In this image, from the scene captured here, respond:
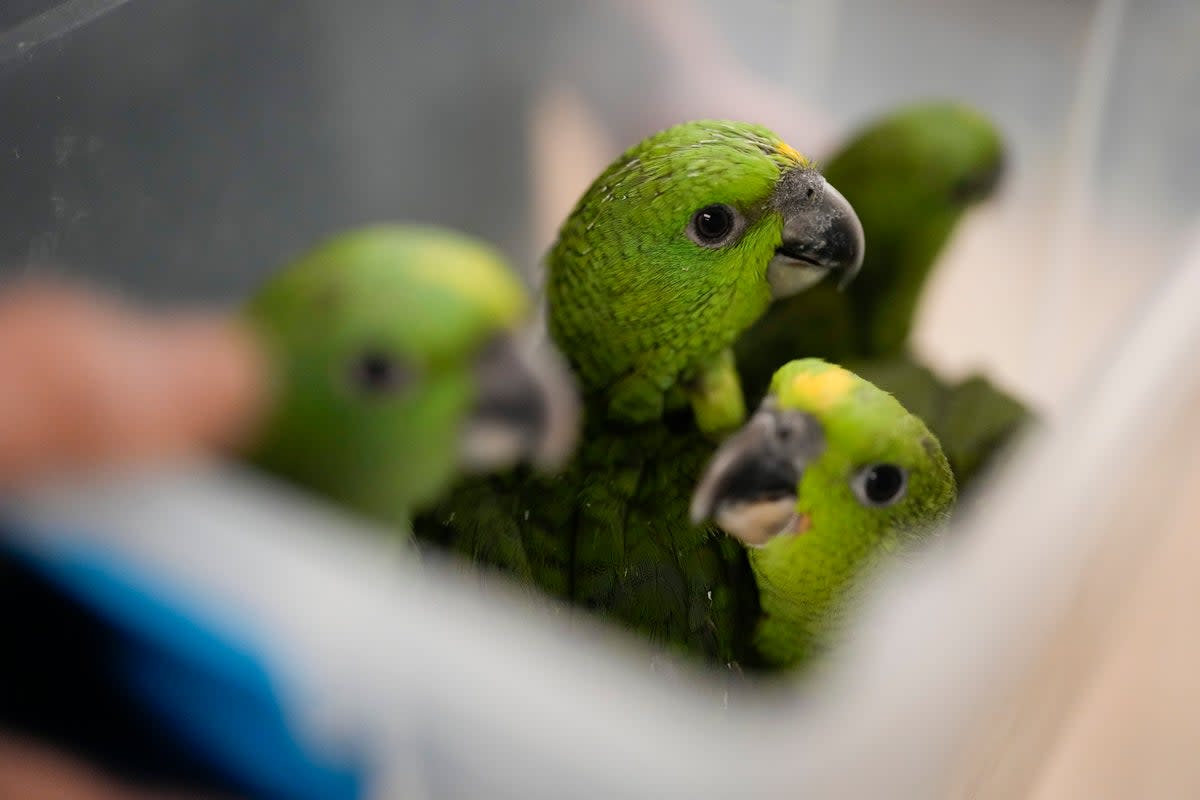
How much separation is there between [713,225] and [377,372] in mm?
247

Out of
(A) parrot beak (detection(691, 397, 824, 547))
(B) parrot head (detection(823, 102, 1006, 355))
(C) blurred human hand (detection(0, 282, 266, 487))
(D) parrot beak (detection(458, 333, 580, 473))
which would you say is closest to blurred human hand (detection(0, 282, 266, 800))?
(C) blurred human hand (detection(0, 282, 266, 487))

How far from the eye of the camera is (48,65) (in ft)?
1.95

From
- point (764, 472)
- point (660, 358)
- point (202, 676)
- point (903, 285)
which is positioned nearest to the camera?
point (202, 676)

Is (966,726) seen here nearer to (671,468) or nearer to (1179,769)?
(671,468)

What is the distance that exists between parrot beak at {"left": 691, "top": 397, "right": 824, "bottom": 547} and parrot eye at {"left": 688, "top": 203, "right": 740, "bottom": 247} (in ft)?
0.36

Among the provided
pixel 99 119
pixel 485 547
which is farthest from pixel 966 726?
pixel 99 119

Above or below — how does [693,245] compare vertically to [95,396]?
above

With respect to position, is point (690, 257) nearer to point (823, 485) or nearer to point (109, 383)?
point (823, 485)

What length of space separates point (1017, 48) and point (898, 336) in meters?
0.28

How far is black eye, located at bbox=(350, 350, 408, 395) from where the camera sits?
68 cm

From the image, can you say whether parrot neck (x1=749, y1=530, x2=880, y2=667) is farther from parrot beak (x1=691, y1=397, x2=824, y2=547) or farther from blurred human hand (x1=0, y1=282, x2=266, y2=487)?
blurred human hand (x1=0, y1=282, x2=266, y2=487)

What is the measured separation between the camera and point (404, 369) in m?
0.68

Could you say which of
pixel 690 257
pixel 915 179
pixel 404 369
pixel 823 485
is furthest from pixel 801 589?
pixel 915 179

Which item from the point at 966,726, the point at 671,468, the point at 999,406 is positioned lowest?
the point at 966,726
